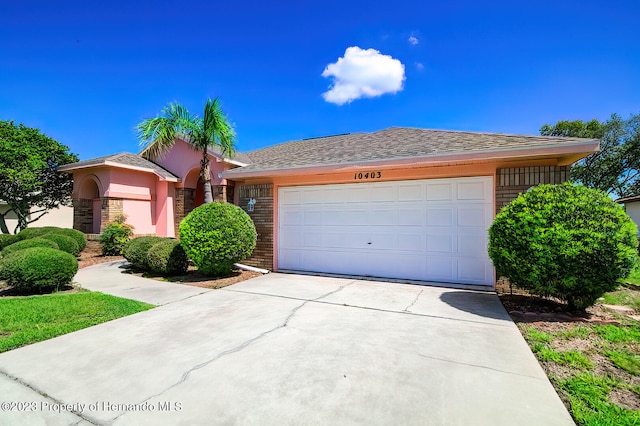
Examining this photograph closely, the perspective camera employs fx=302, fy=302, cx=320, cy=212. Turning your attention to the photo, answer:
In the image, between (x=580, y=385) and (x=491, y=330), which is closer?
(x=580, y=385)

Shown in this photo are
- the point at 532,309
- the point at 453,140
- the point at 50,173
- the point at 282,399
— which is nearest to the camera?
the point at 282,399

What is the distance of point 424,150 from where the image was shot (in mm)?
7332

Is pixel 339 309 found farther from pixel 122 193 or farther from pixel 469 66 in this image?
pixel 122 193

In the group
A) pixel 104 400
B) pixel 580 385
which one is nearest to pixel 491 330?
pixel 580 385

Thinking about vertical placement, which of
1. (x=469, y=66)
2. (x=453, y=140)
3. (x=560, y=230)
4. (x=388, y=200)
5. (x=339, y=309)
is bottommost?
(x=339, y=309)

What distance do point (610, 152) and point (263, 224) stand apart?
92.4 feet

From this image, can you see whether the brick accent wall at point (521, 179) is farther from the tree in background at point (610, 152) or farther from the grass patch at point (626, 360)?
the tree in background at point (610, 152)

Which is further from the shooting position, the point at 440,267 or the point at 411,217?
the point at 411,217

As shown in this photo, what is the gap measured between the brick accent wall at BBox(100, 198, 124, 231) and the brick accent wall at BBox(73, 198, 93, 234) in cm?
244

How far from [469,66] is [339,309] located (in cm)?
957

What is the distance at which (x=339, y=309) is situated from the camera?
5.40 metres

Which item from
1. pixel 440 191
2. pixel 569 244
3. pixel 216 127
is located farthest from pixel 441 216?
pixel 216 127

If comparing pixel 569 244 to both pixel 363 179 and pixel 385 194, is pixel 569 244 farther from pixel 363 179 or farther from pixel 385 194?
pixel 363 179

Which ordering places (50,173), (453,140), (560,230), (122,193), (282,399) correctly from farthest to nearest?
(50,173)
(122,193)
(453,140)
(560,230)
(282,399)
